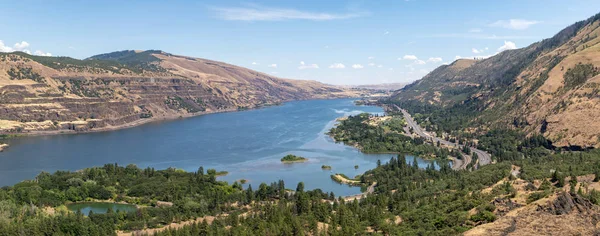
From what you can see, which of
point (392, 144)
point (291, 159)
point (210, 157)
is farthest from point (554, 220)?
point (392, 144)

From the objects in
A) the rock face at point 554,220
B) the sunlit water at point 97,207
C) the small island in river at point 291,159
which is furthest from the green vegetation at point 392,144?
the rock face at point 554,220

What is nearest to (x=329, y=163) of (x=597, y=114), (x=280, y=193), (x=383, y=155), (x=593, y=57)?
(x=383, y=155)

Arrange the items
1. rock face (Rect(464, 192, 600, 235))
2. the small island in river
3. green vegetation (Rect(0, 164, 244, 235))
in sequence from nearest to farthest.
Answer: rock face (Rect(464, 192, 600, 235))
green vegetation (Rect(0, 164, 244, 235))
the small island in river

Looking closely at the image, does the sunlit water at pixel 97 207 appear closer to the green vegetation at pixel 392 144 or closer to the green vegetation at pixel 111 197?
the green vegetation at pixel 111 197

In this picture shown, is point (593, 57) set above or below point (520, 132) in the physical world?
above

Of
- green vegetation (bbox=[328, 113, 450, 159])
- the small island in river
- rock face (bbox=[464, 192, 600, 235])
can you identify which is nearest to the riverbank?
the small island in river

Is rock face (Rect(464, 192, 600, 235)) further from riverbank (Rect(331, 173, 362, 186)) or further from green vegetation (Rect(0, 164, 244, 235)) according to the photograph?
riverbank (Rect(331, 173, 362, 186))

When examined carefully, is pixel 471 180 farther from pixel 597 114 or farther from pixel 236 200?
pixel 597 114

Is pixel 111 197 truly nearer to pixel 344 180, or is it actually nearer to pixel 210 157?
pixel 210 157

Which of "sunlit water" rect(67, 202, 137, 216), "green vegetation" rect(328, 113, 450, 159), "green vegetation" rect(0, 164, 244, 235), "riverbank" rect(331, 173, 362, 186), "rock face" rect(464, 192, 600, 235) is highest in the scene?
"rock face" rect(464, 192, 600, 235)
